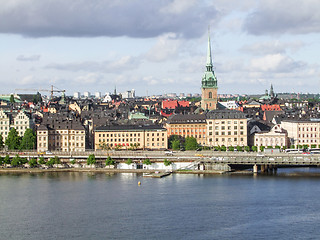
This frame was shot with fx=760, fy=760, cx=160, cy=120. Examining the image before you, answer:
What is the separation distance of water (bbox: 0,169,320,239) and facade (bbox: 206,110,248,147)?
66.2ft

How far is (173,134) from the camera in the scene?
248 ft

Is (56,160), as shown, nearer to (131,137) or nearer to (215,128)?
(131,137)

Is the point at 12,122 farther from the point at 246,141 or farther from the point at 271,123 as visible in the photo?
the point at 271,123

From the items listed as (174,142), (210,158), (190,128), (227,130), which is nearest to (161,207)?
(210,158)

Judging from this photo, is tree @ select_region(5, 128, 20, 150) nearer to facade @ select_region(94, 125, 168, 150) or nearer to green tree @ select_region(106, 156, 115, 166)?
facade @ select_region(94, 125, 168, 150)

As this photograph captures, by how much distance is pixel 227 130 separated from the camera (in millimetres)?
74625

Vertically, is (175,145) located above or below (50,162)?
above

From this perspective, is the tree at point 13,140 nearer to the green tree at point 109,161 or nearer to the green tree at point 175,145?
the green tree at point 109,161

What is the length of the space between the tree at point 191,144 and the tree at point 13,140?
1539cm

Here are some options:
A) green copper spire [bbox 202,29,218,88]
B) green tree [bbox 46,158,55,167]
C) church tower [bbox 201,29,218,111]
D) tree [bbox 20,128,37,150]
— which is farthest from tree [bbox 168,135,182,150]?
green copper spire [bbox 202,29,218,88]

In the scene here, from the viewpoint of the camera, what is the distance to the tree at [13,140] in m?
67.8

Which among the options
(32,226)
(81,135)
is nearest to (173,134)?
(81,135)

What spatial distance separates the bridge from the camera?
56938mm

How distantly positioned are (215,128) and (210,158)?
15.7m
